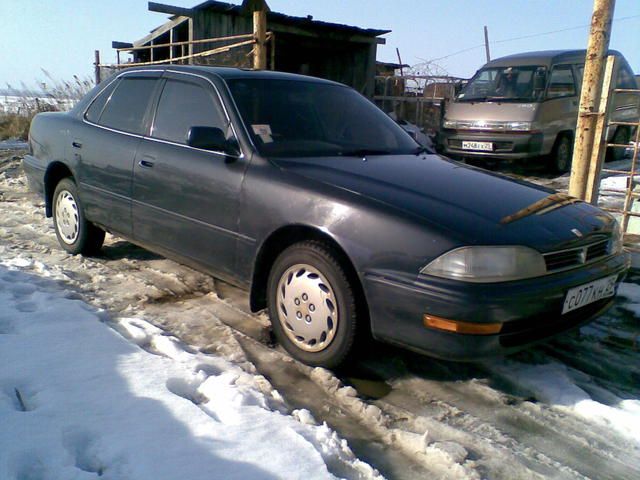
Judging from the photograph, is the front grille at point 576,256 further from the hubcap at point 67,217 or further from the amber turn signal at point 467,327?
the hubcap at point 67,217

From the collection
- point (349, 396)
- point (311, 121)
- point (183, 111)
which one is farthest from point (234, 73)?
point (349, 396)

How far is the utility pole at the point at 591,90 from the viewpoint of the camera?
466cm

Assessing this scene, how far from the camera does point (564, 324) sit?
283 cm

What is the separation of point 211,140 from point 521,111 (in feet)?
25.1

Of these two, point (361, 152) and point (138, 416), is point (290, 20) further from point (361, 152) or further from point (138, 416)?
point (138, 416)

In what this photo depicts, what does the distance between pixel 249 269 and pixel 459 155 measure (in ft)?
26.1

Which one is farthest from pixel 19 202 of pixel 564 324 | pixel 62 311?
pixel 564 324

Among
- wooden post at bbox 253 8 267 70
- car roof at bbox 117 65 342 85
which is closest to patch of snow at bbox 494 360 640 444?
car roof at bbox 117 65 342 85

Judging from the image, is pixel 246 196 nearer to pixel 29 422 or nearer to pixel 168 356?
pixel 168 356

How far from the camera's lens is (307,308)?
118 inches

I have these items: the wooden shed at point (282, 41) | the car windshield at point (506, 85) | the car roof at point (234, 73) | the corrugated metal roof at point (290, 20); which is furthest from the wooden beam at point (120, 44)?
the car roof at point (234, 73)

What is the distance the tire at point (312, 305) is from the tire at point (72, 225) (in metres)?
2.28

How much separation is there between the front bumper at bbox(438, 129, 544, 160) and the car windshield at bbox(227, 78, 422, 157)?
19.8 feet

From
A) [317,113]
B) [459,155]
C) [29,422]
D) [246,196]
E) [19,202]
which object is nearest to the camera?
[29,422]
